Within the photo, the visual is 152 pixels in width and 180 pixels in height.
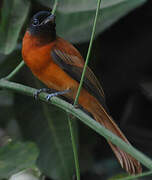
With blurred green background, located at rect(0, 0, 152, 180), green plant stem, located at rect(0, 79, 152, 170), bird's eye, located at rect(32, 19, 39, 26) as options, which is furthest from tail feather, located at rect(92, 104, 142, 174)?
bird's eye, located at rect(32, 19, 39, 26)

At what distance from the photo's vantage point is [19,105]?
2.52m

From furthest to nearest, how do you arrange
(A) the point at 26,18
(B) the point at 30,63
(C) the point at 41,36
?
(A) the point at 26,18 < (C) the point at 41,36 < (B) the point at 30,63

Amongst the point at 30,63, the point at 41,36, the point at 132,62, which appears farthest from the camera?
the point at 132,62

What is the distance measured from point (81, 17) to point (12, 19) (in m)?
0.39

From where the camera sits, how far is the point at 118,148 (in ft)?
6.37

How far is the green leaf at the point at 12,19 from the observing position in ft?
7.52

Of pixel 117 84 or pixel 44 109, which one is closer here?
pixel 44 109

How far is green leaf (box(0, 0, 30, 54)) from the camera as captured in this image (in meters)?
2.29

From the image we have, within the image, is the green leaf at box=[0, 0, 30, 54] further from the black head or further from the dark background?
the dark background

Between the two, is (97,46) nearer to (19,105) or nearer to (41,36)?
(41,36)

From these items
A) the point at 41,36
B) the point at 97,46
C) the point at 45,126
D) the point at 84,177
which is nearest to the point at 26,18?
the point at 41,36

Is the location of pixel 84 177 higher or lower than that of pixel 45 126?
lower

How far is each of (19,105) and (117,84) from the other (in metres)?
0.68

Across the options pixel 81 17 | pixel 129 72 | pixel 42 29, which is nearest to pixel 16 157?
pixel 42 29
